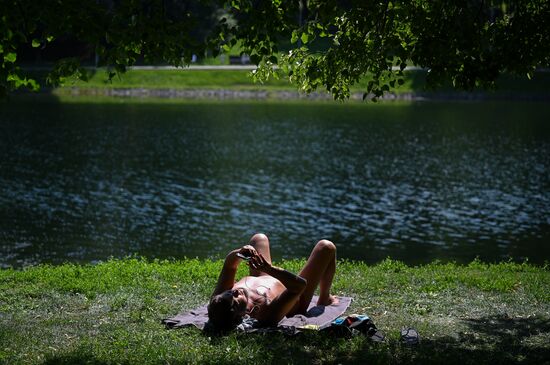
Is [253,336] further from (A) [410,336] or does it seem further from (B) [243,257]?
(A) [410,336]

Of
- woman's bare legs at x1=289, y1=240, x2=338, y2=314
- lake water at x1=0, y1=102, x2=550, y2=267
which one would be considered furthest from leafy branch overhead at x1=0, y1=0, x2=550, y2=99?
lake water at x1=0, y1=102, x2=550, y2=267

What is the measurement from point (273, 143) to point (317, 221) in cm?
1805

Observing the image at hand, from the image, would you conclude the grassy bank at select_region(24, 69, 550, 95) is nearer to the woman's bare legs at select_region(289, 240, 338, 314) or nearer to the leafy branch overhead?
the leafy branch overhead

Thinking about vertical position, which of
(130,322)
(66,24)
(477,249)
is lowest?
(477,249)

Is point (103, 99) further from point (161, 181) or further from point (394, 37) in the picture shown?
point (394, 37)

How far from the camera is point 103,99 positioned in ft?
213

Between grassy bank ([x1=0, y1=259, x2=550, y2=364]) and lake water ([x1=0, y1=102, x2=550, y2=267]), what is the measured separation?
341 inches

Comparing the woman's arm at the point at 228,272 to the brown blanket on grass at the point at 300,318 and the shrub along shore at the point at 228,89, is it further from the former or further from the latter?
the shrub along shore at the point at 228,89

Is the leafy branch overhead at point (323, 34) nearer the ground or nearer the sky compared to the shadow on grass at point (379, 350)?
nearer the sky

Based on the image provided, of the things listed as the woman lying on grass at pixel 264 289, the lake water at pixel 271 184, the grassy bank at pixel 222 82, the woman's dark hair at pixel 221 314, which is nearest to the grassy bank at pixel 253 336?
the woman's dark hair at pixel 221 314

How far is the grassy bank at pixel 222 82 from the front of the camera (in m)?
69.1

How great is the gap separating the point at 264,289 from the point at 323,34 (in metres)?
3.71

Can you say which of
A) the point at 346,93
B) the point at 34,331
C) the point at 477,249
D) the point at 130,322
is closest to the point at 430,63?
the point at 346,93

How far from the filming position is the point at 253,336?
898 cm
